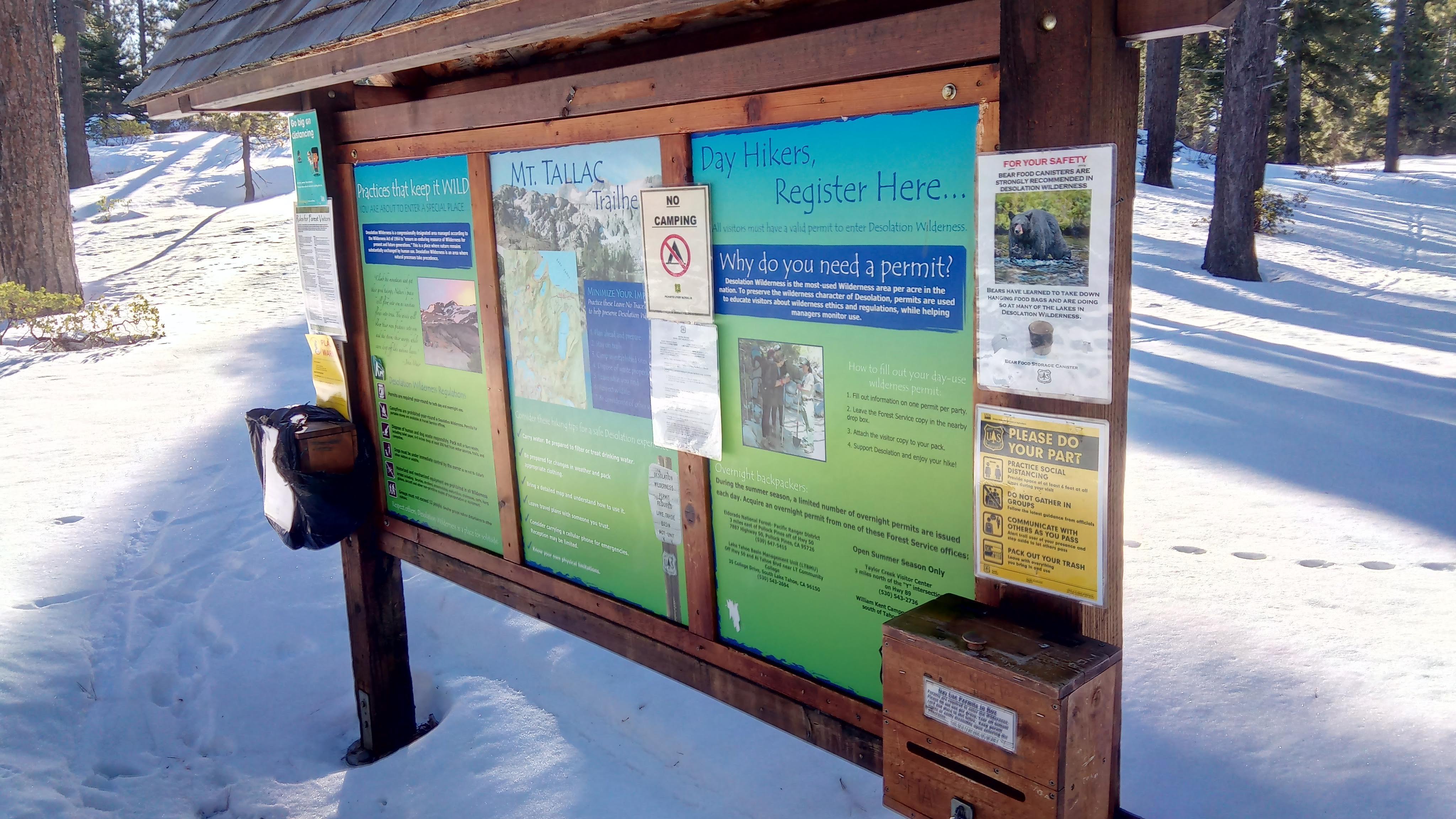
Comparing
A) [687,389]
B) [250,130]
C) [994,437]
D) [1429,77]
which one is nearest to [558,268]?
[687,389]

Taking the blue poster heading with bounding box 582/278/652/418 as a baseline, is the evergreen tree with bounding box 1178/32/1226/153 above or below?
above

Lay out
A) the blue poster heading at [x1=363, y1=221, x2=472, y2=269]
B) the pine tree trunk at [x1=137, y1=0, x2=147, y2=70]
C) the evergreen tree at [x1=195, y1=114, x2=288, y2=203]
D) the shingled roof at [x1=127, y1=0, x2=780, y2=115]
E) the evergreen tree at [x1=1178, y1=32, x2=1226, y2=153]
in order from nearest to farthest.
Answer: the shingled roof at [x1=127, y1=0, x2=780, y2=115] < the blue poster heading at [x1=363, y1=221, x2=472, y2=269] < the evergreen tree at [x1=195, y1=114, x2=288, y2=203] < the evergreen tree at [x1=1178, y1=32, x2=1226, y2=153] < the pine tree trunk at [x1=137, y1=0, x2=147, y2=70]

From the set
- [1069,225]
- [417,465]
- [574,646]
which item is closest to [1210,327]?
[574,646]

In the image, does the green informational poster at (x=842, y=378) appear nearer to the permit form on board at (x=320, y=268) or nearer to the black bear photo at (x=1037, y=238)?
the black bear photo at (x=1037, y=238)

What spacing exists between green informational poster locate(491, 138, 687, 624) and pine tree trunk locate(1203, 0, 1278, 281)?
503 inches

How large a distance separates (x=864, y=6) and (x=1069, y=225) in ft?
2.41

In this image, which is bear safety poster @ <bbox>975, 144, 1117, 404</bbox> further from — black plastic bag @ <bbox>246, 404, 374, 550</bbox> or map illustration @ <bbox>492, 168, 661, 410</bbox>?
black plastic bag @ <bbox>246, 404, 374, 550</bbox>

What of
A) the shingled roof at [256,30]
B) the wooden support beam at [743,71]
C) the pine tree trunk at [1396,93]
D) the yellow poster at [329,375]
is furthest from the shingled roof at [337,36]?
the pine tree trunk at [1396,93]

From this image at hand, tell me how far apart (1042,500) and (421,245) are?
2451 mm

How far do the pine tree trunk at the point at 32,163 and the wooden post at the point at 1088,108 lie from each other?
50.0ft

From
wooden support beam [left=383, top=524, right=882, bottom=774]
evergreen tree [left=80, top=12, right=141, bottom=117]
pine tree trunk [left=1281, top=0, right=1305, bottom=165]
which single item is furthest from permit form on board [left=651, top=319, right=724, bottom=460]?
evergreen tree [left=80, top=12, right=141, bottom=117]

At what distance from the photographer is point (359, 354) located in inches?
159

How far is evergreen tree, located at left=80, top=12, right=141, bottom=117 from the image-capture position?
95.2 ft

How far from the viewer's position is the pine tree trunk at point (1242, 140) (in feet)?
44.3
